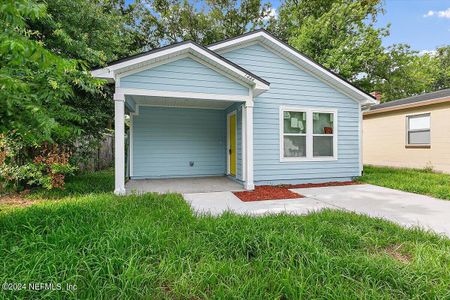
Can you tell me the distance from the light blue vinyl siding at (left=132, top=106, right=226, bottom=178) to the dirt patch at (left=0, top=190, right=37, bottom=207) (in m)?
3.08

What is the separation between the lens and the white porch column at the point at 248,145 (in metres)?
6.23

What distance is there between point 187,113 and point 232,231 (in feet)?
19.9

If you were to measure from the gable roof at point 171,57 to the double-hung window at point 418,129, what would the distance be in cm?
848

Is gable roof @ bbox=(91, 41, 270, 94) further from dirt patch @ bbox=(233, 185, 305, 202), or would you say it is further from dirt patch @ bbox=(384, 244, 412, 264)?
dirt patch @ bbox=(384, 244, 412, 264)

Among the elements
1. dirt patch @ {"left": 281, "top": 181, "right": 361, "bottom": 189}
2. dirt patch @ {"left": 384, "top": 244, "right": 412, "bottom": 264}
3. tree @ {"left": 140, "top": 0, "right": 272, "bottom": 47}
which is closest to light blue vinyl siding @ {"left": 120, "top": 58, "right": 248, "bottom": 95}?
dirt patch @ {"left": 281, "top": 181, "right": 361, "bottom": 189}

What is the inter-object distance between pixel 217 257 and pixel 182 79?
439 cm

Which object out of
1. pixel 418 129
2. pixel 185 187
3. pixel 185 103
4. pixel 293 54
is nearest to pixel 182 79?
pixel 185 103

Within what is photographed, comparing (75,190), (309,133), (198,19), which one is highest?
(198,19)

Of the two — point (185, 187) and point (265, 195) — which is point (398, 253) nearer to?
point (265, 195)

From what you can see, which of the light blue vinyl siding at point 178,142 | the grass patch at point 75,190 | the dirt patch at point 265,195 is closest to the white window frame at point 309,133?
the dirt patch at point 265,195

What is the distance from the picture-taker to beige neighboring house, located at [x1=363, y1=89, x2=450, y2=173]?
9211 mm

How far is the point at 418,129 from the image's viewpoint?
33.5 feet

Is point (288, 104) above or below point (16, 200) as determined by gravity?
above

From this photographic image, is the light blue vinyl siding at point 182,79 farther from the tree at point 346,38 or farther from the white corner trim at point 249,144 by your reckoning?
the tree at point 346,38
